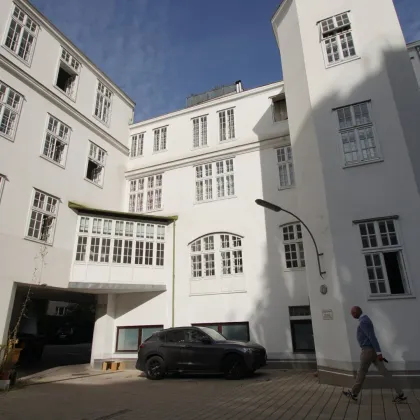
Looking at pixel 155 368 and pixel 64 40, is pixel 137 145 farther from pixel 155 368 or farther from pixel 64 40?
pixel 155 368

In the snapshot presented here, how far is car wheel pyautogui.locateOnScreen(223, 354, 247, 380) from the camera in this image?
11195 millimetres

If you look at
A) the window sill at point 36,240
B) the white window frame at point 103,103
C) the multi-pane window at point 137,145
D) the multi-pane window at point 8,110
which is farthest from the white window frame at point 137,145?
the window sill at point 36,240

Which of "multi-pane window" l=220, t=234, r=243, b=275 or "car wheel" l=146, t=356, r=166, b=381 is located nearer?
"car wheel" l=146, t=356, r=166, b=381

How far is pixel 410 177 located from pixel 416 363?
5188mm

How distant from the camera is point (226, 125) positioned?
1916 centimetres

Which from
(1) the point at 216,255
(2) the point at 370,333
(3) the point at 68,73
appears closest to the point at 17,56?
(3) the point at 68,73

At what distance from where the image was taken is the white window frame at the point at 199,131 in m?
19.6

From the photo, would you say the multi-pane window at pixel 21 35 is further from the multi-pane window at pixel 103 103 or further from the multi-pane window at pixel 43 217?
the multi-pane window at pixel 43 217

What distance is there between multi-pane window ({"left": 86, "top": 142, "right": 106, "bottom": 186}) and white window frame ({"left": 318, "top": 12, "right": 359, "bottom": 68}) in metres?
12.6

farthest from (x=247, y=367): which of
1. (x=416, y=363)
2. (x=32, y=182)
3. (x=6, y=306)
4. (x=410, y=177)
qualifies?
(x=32, y=182)

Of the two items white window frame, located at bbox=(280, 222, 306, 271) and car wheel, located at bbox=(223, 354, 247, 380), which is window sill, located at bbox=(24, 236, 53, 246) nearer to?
car wheel, located at bbox=(223, 354, 247, 380)

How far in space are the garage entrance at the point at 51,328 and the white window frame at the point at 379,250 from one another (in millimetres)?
12710

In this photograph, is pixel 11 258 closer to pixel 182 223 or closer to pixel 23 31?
pixel 182 223

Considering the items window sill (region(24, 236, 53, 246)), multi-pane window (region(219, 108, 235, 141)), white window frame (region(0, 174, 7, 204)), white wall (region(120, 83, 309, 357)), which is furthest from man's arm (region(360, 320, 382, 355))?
white window frame (region(0, 174, 7, 204))
